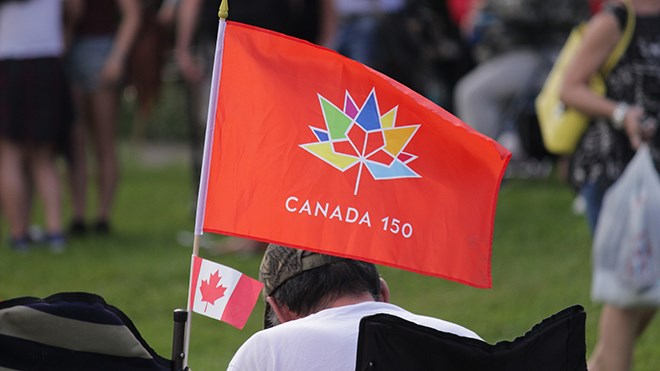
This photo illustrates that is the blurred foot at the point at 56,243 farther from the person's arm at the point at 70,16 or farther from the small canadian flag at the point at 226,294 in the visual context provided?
the small canadian flag at the point at 226,294

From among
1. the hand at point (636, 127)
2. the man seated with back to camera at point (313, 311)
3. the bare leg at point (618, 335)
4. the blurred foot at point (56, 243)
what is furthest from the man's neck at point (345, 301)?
the blurred foot at point (56, 243)

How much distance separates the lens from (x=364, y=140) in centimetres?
327

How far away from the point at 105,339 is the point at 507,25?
26.2ft

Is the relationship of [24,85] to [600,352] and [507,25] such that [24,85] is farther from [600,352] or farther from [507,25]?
[600,352]

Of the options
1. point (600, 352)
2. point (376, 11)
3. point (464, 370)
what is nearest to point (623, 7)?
point (600, 352)

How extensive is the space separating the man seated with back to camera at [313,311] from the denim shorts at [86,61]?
6.35 metres

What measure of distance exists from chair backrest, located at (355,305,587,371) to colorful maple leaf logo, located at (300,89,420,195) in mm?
497

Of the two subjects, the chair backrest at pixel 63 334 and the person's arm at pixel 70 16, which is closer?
the chair backrest at pixel 63 334

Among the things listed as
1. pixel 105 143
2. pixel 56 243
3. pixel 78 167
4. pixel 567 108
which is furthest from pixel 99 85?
pixel 567 108

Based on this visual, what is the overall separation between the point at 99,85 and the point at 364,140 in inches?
252

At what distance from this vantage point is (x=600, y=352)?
5.20 metres

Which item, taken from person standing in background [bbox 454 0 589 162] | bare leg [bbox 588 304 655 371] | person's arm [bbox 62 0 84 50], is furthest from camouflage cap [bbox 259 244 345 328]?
person standing in background [bbox 454 0 589 162]

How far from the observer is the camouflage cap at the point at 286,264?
3170 mm

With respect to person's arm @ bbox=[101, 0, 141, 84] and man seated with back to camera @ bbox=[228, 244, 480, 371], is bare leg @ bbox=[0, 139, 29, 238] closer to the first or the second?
person's arm @ bbox=[101, 0, 141, 84]
